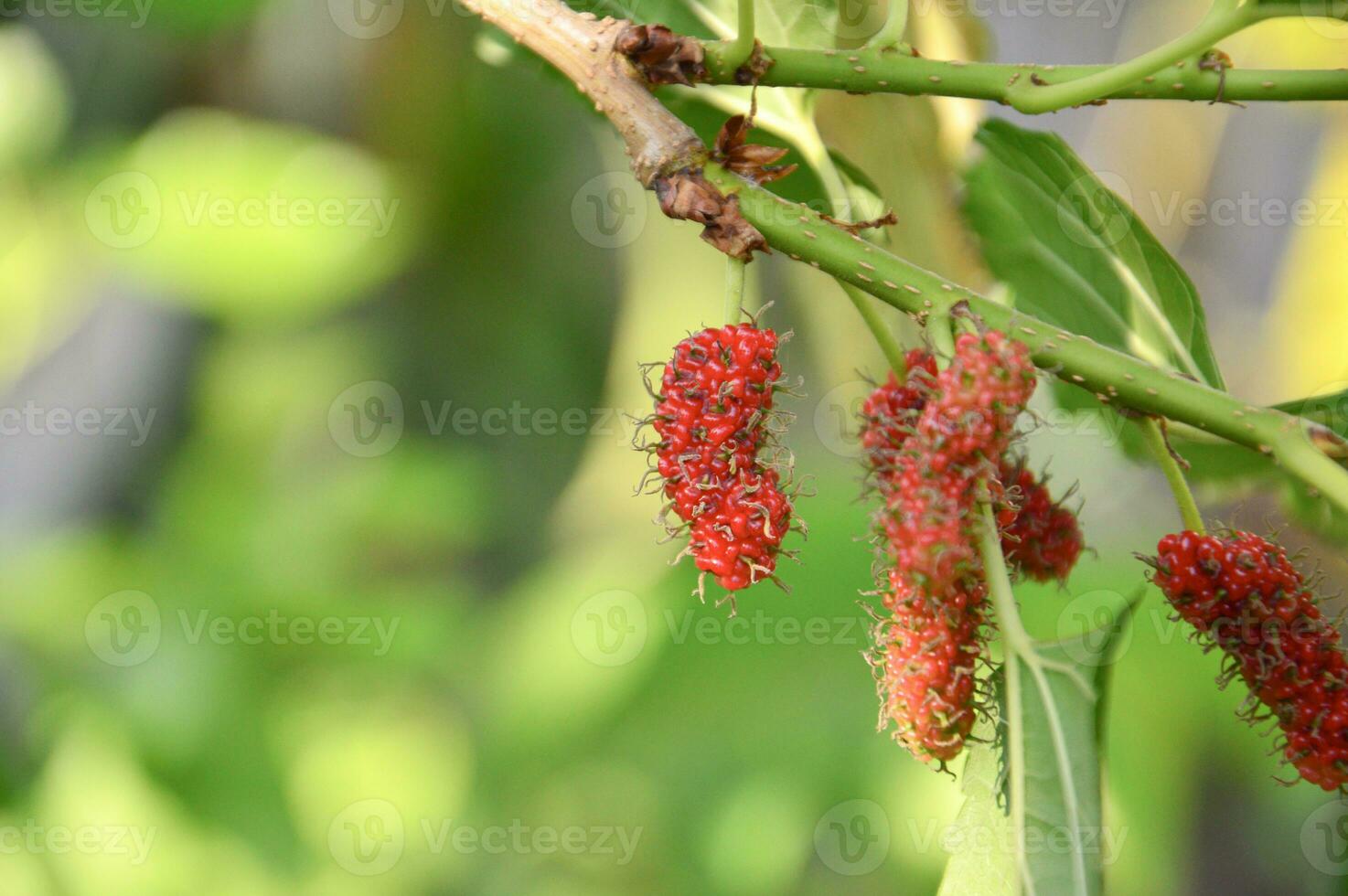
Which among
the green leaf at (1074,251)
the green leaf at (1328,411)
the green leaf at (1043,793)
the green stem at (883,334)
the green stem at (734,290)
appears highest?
the green leaf at (1074,251)

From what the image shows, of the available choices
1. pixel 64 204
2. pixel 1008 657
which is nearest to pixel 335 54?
pixel 64 204

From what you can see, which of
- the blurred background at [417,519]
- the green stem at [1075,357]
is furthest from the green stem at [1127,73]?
the blurred background at [417,519]

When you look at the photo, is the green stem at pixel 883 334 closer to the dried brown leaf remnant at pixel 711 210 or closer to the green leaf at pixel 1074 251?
the dried brown leaf remnant at pixel 711 210

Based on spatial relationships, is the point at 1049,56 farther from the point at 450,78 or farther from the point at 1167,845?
the point at 1167,845

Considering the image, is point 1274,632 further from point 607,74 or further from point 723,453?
point 607,74

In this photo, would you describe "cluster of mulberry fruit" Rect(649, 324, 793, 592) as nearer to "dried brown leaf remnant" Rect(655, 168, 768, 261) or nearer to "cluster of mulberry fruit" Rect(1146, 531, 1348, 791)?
"dried brown leaf remnant" Rect(655, 168, 768, 261)

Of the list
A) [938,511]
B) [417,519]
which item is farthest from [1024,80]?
[417,519]

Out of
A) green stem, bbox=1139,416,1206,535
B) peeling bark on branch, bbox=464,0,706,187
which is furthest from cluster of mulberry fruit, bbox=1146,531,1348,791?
peeling bark on branch, bbox=464,0,706,187
